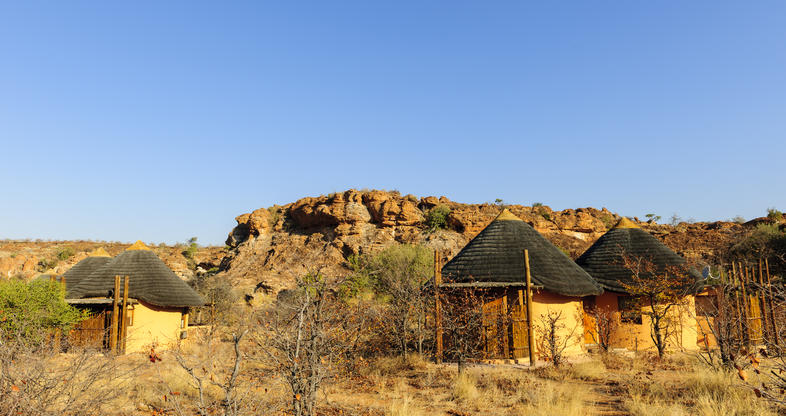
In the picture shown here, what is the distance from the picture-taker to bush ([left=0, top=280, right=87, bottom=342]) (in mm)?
13477

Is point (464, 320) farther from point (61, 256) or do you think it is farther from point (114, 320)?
point (61, 256)

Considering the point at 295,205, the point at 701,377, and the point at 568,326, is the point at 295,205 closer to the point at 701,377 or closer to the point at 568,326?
the point at 568,326

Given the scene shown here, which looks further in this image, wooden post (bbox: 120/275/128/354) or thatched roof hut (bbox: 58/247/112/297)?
thatched roof hut (bbox: 58/247/112/297)

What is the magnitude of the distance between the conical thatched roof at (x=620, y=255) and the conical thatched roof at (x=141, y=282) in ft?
45.1

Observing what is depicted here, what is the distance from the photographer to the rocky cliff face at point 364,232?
3334 centimetres

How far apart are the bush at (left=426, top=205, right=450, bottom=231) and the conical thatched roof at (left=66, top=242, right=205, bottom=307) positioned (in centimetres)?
1845

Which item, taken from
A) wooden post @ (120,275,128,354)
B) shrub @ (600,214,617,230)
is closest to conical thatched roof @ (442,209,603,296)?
wooden post @ (120,275,128,354)

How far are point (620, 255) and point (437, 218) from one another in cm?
1922

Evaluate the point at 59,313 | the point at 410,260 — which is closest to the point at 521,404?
the point at 59,313

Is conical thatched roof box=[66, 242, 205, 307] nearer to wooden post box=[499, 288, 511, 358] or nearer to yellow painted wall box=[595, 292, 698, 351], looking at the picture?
wooden post box=[499, 288, 511, 358]

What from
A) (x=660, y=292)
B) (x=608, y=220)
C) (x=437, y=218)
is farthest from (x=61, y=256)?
(x=608, y=220)

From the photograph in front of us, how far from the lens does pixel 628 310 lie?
49.2 feet

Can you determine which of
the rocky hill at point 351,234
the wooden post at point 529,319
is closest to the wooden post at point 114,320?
the wooden post at point 529,319

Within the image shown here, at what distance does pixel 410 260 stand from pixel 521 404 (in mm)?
18999
